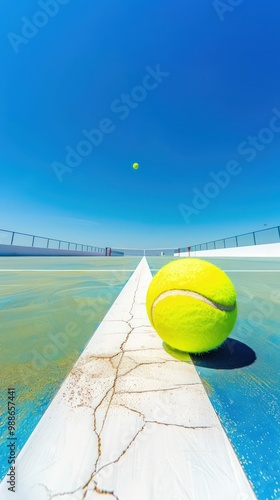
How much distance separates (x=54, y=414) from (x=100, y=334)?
3.00 ft

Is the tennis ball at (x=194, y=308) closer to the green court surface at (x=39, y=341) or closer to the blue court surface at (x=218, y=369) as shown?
the blue court surface at (x=218, y=369)

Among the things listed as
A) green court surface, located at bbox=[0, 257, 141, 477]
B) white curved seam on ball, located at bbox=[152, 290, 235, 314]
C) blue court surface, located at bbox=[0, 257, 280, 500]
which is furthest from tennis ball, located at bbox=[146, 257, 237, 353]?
green court surface, located at bbox=[0, 257, 141, 477]

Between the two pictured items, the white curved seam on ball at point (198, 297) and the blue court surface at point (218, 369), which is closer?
the blue court surface at point (218, 369)

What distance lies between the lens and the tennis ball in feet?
4.61

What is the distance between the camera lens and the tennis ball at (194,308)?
141 centimetres

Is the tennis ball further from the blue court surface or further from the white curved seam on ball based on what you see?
the blue court surface

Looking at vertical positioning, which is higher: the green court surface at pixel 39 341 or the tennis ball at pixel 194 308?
the tennis ball at pixel 194 308

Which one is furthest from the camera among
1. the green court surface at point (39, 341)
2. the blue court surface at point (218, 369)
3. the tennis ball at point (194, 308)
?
the tennis ball at point (194, 308)

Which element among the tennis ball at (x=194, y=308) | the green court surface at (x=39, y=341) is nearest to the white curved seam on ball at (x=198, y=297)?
the tennis ball at (x=194, y=308)

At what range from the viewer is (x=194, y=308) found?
1.41 m

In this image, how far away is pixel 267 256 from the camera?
59.4ft

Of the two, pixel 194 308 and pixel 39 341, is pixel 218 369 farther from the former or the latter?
pixel 39 341

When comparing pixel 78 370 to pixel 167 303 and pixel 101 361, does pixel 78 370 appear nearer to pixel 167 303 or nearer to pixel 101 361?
pixel 101 361

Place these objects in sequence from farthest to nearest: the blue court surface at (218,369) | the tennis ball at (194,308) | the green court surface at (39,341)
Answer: the tennis ball at (194,308)
the green court surface at (39,341)
the blue court surface at (218,369)
